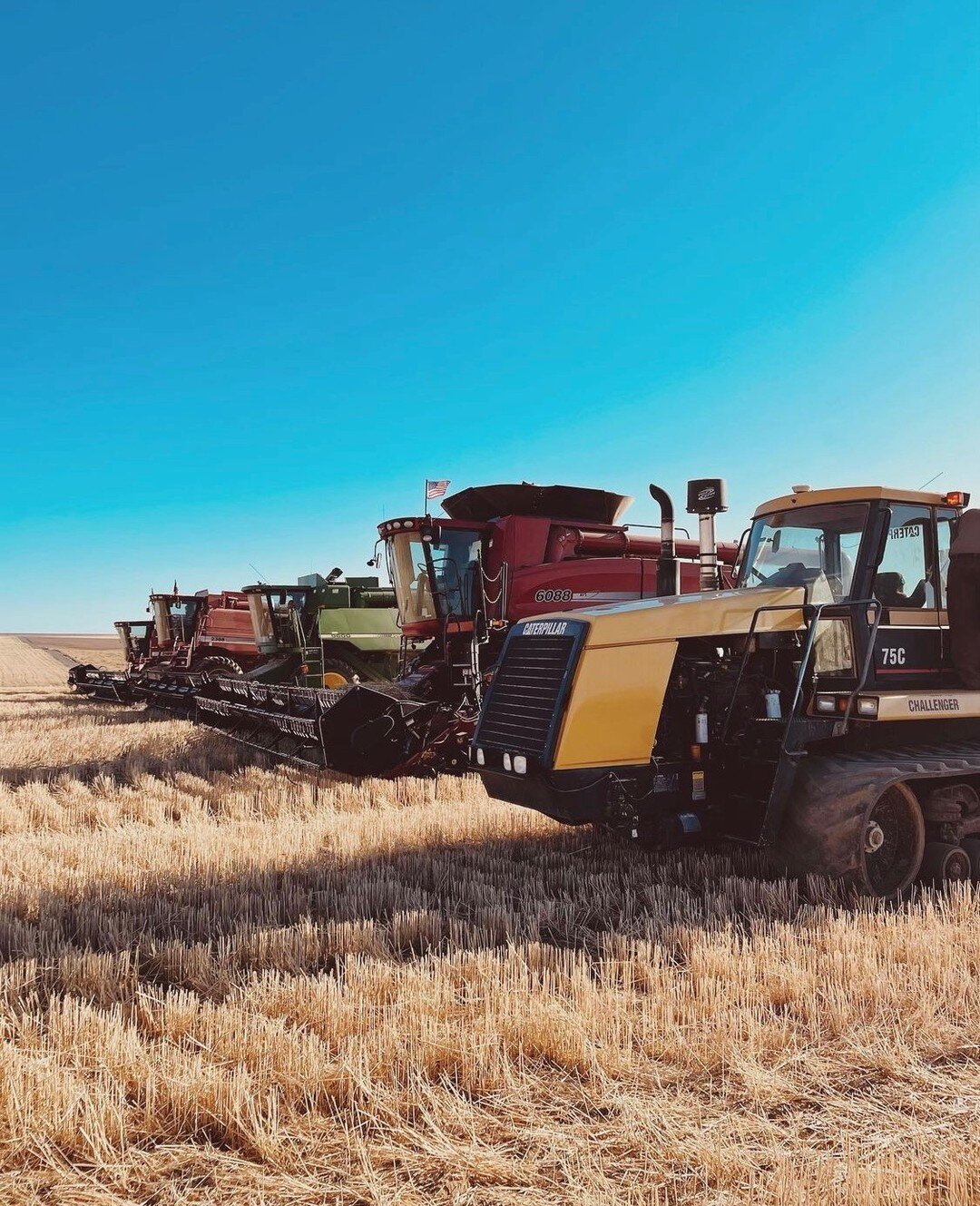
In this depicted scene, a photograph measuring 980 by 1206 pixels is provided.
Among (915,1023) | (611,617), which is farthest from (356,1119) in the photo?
(611,617)

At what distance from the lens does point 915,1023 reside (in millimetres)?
3498

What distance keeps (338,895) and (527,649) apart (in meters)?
1.78

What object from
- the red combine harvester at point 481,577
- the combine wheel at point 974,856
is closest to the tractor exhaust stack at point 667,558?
the combine wheel at point 974,856

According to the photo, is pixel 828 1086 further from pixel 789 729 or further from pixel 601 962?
pixel 789 729

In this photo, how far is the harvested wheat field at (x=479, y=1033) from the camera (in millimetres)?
2586

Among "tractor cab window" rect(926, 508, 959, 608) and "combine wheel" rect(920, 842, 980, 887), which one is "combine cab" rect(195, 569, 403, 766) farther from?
"combine wheel" rect(920, 842, 980, 887)

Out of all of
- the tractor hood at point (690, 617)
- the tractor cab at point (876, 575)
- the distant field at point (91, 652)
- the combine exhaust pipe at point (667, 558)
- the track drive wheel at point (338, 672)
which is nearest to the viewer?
the tractor hood at point (690, 617)

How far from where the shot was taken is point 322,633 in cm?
1703

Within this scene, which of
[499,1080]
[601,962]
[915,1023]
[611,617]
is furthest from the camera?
[611,617]

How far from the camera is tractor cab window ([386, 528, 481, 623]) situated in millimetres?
11086

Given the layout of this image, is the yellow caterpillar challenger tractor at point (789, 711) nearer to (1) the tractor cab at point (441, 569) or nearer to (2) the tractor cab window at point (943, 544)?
(2) the tractor cab window at point (943, 544)

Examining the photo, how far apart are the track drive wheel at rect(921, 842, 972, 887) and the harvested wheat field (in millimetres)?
501

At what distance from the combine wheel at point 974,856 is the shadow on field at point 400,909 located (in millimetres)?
1197

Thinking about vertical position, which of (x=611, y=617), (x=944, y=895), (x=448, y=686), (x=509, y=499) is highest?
(x=509, y=499)
